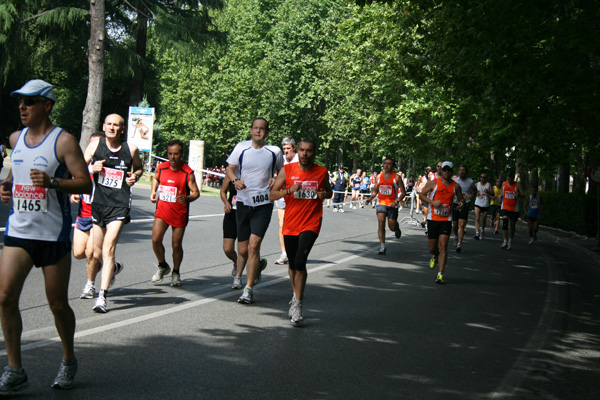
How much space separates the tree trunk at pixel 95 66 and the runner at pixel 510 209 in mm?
10705

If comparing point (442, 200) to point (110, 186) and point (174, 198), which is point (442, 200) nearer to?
point (174, 198)

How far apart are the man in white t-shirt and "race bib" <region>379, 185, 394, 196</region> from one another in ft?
24.3

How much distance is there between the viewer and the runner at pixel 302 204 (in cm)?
777

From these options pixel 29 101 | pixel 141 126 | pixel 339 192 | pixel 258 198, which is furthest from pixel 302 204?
pixel 339 192

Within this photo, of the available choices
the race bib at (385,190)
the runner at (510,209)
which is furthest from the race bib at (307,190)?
the runner at (510,209)

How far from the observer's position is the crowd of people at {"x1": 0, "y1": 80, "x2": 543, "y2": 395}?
4.78 m

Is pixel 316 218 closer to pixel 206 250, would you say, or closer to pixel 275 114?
pixel 206 250

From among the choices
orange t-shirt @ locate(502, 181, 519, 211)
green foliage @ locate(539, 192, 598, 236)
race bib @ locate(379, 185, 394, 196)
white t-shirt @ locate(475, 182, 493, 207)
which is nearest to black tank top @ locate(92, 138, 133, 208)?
race bib @ locate(379, 185, 394, 196)

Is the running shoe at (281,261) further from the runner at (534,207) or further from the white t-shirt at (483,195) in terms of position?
the runner at (534,207)

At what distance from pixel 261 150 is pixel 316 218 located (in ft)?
4.56

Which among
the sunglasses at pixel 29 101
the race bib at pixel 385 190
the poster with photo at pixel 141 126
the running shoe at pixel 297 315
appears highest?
the poster with photo at pixel 141 126

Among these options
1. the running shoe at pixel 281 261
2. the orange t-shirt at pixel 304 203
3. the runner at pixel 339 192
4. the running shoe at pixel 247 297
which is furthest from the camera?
the runner at pixel 339 192

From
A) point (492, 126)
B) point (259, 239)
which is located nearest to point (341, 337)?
point (259, 239)

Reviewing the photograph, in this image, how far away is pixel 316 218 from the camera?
7.95m
